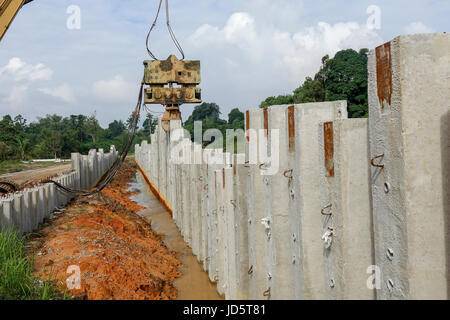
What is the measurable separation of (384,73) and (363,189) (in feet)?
3.11

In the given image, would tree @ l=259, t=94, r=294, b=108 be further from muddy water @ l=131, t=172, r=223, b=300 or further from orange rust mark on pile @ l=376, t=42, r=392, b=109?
orange rust mark on pile @ l=376, t=42, r=392, b=109

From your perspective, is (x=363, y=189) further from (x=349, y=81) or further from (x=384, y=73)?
(x=349, y=81)

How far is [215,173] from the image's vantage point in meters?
7.17

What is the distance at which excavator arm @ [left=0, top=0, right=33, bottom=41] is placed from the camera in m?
9.12

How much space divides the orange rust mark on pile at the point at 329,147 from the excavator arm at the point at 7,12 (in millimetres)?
8749

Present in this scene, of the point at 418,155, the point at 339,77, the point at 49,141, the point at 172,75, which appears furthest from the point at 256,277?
the point at 49,141

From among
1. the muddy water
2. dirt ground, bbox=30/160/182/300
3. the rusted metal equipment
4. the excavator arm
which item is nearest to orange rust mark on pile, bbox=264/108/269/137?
dirt ground, bbox=30/160/182/300

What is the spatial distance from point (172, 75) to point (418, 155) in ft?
38.1

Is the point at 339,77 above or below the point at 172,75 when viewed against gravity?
above

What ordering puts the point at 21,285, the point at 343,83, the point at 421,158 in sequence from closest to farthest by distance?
1. the point at 421,158
2. the point at 21,285
3. the point at 343,83

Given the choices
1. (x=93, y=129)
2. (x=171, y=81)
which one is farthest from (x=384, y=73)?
(x=93, y=129)

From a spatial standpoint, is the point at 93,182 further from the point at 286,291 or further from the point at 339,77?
the point at 339,77

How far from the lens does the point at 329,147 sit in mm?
3150

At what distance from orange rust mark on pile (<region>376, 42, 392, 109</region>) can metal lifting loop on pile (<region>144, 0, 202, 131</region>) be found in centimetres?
1123
